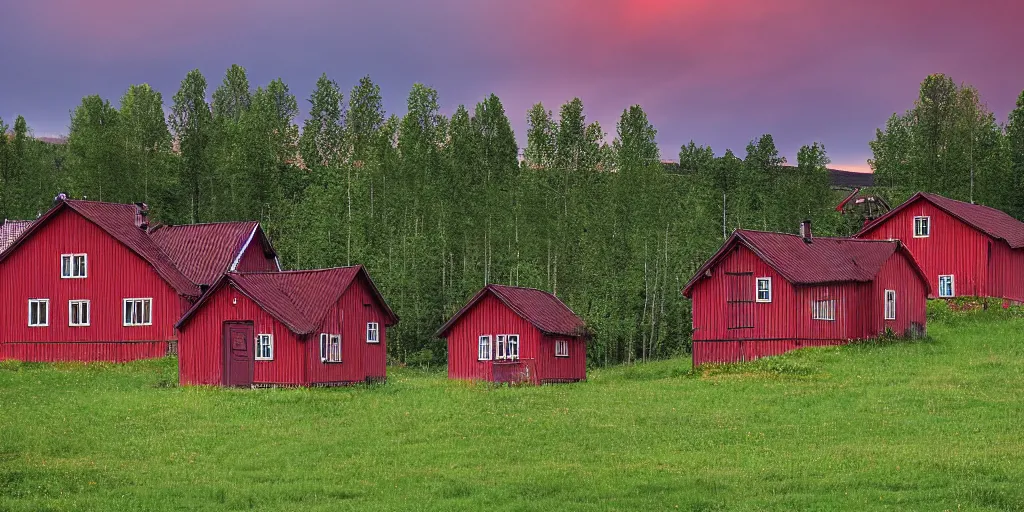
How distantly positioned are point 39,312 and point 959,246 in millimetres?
56922

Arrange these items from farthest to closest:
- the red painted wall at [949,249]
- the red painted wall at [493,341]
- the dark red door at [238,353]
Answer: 1. the red painted wall at [949,249]
2. the red painted wall at [493,341]
3. the dark red door at [238,353]

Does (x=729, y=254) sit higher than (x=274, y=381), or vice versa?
(x=729, y=254)

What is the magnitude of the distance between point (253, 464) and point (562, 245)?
64.3 m

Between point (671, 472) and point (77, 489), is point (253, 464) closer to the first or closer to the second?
point (77, 489)

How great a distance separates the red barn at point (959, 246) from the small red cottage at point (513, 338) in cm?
2873

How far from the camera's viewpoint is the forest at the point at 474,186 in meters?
91.9

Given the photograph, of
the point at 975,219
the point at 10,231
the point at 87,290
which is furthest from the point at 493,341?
the point at 10,231

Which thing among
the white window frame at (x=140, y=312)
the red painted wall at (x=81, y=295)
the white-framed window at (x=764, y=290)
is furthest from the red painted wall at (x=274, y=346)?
the white-framed window at (x=764, y=290)

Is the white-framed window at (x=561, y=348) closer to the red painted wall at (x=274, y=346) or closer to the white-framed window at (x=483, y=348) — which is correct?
the white-framed window at (x=483, y=348)

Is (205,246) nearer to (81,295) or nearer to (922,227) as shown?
(81,295)

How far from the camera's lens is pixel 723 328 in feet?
210

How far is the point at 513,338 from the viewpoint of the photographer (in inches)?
2372

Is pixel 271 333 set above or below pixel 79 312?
below

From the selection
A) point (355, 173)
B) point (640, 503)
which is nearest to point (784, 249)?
point (640, 503)
